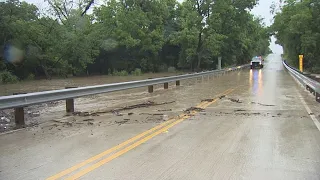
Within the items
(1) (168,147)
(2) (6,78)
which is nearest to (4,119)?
(1) (168,147)

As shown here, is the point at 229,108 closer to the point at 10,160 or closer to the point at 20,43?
the point at 10,160

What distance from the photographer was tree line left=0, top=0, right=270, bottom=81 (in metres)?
32.4

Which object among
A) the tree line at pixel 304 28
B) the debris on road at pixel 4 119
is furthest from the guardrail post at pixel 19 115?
the tree line at pixel 304 28

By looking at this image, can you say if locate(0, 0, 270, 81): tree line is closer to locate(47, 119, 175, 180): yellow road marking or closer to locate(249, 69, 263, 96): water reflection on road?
locate(249, 69, 263, 96): water reflection on road

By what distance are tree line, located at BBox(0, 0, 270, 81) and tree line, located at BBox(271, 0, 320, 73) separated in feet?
19.5

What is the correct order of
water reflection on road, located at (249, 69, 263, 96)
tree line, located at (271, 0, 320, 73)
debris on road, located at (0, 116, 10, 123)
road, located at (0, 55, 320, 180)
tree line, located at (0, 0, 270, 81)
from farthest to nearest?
tree line, located at (271, 0, 320, 73) < tree line, located at (0, 0, 270, 81) < water reflection on road, located at (249, 69, 263, 96) < debris on road, located at (0, 116, 10, 123) < road, located at (0, 55, 320, 180)

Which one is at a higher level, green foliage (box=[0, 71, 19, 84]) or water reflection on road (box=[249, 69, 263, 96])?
green foliage (box=[0, 71, 19, 84])

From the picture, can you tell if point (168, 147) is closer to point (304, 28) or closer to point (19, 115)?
point (19, 115)

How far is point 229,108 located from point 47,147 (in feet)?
22.8

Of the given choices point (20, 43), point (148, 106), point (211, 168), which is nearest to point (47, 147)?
point (211, 168)

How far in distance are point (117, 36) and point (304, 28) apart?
2506cm

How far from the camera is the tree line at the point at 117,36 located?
3244 centimetres

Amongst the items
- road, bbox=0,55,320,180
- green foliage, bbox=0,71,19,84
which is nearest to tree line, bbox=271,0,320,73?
green foliage, bbox=0,71,19,84

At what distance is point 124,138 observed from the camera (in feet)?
24.2
